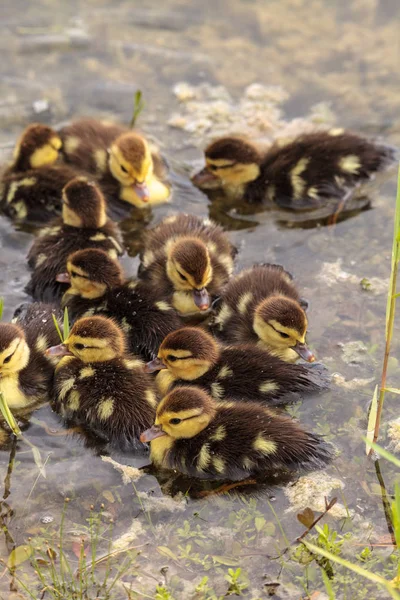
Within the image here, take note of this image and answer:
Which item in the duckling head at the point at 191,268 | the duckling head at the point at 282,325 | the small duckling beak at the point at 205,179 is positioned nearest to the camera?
the duckling head at the point at 282,325

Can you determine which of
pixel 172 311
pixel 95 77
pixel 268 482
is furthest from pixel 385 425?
pixel 95 77

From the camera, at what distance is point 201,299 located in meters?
4.06

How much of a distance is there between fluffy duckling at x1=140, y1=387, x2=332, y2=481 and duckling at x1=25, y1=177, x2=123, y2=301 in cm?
109

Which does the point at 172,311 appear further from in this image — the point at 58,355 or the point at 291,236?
the point at 291,236

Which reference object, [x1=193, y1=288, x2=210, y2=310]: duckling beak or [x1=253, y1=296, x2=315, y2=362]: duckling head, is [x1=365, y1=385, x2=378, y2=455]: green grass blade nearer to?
[x1=253, y1=296, x2=315, y2=362]: duckling head

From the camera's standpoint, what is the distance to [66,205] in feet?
14.0

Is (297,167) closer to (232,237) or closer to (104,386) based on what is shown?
(232,237)

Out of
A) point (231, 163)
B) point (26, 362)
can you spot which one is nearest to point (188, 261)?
point (26, 362)

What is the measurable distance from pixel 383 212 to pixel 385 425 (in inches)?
64.2

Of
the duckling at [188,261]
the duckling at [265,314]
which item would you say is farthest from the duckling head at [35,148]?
the duckling at [265,314]

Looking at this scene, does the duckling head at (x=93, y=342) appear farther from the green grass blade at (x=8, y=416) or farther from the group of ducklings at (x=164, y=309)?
the green grass blade at (x=8, y=416)

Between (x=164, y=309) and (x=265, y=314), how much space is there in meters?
0.46

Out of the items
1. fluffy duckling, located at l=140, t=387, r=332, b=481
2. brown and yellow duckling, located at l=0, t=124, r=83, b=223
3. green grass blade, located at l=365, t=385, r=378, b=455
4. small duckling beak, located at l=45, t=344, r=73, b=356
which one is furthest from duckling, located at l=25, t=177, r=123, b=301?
green grass blade, located at l=365, t=385, r=378, b=455

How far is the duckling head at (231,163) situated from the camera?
4.80 m
